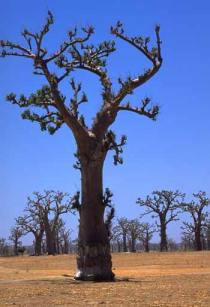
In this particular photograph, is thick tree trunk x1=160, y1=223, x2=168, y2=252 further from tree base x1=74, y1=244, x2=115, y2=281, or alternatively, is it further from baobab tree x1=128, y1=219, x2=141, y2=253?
tree base x1=74, y1=244, x2=115, y2=281

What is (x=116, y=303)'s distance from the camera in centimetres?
957

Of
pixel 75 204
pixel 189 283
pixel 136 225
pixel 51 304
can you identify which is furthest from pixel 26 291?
pixel 136 225

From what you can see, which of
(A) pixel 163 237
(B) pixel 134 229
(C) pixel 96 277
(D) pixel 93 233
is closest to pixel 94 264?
(C) pixel 96 277

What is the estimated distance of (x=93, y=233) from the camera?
1609 centimetres

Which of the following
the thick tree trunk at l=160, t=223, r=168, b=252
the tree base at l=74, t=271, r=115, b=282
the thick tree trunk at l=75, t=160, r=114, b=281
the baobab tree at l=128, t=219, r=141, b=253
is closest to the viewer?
the tree base at l=74, t=271, r=115, b=282

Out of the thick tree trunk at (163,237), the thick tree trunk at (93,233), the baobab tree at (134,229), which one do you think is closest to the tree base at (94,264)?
the thick tree trunk at (93,233)

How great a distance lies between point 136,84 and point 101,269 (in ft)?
17.4

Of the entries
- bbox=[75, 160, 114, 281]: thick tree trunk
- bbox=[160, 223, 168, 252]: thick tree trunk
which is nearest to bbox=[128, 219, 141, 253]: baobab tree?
bbox=[160, 223, 168, 252]: thick tree trunk

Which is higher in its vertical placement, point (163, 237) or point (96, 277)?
point (163, 237)

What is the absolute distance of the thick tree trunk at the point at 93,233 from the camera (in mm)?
15828

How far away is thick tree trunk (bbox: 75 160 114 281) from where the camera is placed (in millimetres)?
15828

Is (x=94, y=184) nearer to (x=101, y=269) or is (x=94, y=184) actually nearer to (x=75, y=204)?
(x=75, y=204)

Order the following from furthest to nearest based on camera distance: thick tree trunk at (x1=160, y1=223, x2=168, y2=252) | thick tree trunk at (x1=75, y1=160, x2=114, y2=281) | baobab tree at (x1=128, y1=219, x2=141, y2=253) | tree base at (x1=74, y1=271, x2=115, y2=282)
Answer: baobab tree at (x1=128, y1=219, x2=141, y2=253) → thick tree trunk at (x1=160, y1=223, x2=168, y2=252) → thick tree trunk at (x1=75, y1=160, x2=114, y2=281) → tree base at (x1=74, y1=271, x2=115, y2=282)

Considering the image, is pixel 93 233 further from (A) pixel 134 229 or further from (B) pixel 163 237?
(A) pixel 134 229
